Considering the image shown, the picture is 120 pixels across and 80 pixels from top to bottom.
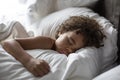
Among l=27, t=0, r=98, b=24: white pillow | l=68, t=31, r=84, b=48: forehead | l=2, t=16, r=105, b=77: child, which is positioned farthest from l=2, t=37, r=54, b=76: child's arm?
l=27, t=0, r=98, b=24: white pillow

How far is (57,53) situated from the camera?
1.20 metres

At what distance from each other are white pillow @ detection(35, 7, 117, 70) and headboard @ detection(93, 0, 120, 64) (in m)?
0.04

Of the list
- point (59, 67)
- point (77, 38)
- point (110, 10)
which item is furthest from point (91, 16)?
point (59, 67)

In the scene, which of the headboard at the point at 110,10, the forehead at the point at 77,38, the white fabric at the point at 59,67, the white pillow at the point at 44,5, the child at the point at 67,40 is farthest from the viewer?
the white pillow at the point at 44,5

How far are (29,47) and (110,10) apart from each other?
1.81 feet

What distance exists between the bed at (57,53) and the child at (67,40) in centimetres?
4

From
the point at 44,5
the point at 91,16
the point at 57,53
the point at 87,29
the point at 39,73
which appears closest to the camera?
the point at 39,73

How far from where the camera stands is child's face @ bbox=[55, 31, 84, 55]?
1.24 m

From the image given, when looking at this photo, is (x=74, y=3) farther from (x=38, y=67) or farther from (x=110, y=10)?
(x=38, y=67)

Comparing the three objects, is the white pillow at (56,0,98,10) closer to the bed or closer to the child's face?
the bed

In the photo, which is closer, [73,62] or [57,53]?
[73,62]

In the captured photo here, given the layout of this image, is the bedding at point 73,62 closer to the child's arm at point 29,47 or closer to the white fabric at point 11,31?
the child's arm at point 29,47

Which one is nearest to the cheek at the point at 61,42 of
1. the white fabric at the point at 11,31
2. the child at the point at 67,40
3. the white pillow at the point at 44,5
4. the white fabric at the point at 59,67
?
the child at the point at 67,40

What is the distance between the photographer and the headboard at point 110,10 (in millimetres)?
1380
